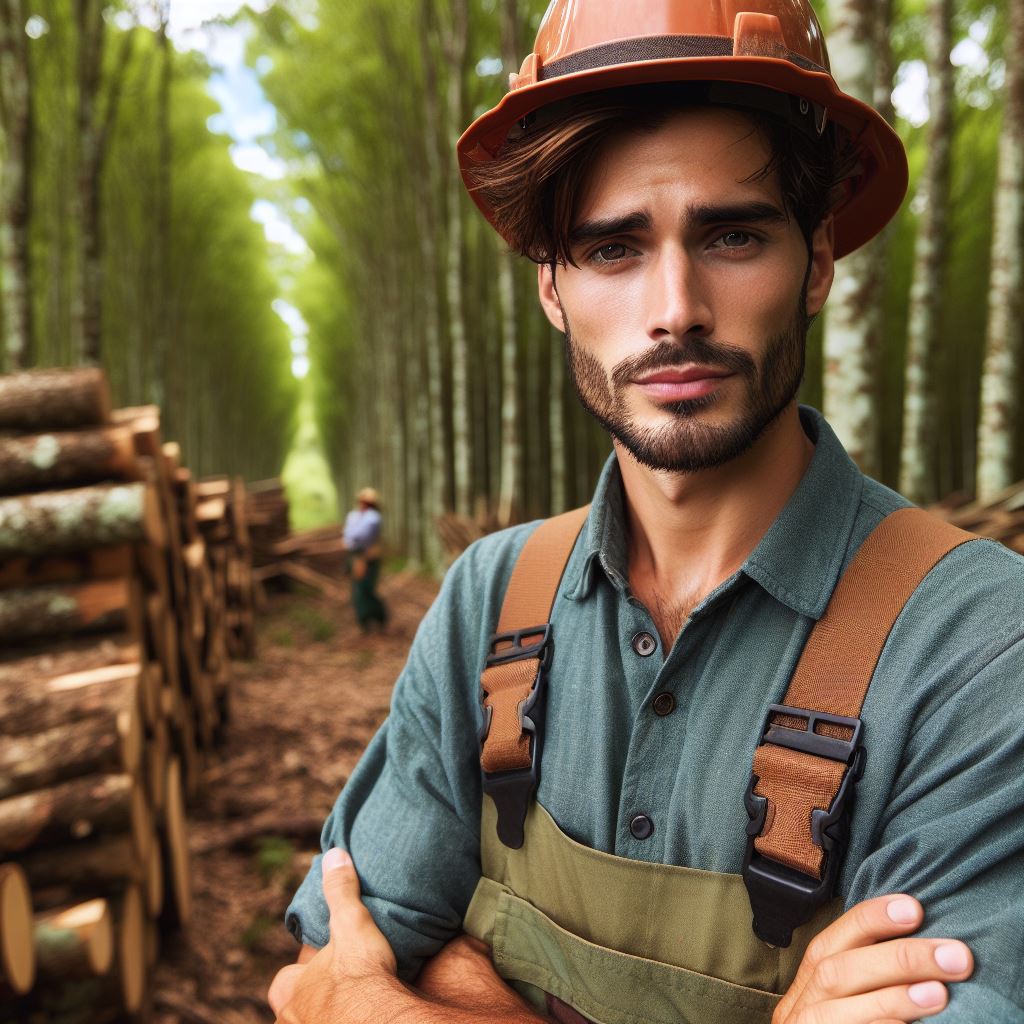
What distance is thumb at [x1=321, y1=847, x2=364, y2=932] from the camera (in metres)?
1.66

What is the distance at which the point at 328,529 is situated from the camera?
1831cm

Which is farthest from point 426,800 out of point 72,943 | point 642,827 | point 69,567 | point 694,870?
point 69,567

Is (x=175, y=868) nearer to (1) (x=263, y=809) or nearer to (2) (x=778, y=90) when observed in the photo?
(1) (x=263, y=809)

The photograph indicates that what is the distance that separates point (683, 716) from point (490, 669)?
1.30ft

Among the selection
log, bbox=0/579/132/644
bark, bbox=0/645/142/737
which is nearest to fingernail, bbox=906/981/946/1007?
bark, bbox=0/645/142/737

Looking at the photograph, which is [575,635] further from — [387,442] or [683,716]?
[387,442]

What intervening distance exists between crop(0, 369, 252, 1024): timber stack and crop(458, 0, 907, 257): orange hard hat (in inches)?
111

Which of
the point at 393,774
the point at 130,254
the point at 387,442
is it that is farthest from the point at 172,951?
the point at 387,442

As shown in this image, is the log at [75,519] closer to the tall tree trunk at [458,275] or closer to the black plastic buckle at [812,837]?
the black plastic buckle at [812,837]

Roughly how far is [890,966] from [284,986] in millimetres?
1105

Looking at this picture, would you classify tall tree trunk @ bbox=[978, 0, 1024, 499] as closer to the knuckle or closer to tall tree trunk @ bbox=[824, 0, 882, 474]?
tall tree trunk @ bbox=[824, 0, 882, 474]

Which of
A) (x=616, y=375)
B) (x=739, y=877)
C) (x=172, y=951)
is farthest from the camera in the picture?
(x=172, y=951)

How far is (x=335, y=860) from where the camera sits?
176 centimetres

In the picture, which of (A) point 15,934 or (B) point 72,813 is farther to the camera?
(B) point 72,813
